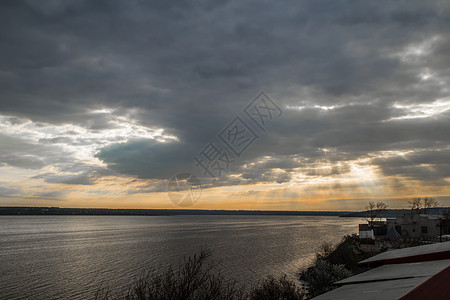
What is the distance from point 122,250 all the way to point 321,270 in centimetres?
4921

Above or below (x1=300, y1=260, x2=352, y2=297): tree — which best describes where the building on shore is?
above

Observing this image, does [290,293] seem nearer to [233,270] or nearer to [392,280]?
[392,280]

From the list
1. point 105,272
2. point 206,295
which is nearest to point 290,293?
point 206,295

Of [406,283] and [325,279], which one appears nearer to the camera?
→ [406,283]

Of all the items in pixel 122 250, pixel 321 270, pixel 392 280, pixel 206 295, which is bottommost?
pixel 122 250

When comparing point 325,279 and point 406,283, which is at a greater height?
→ point 406,283

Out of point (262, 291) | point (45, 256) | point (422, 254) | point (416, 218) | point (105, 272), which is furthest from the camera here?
point (416, 218)

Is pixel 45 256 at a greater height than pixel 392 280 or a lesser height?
lesser

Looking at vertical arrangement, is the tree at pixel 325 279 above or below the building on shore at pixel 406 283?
below

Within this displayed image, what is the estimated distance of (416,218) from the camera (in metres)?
72.7

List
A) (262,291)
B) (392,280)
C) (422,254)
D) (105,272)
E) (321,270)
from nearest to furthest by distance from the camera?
(392,280) → (422,254) → (262,291) → (321,270) → (105,272)

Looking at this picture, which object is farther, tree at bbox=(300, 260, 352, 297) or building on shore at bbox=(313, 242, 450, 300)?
tree at bbox=(300, 260, 352, 297)

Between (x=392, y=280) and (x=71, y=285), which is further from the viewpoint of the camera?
(x=71, y=285)

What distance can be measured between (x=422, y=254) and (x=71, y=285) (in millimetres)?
38659
